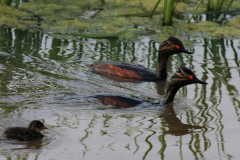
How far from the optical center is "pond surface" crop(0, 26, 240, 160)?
194 inches

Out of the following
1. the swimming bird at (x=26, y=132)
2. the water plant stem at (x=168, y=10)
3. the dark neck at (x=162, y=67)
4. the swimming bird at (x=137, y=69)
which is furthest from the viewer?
the water plant stem at (x=168, y=10)

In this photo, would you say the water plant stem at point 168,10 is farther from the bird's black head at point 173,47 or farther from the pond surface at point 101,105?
the bird's black head at point 173,47

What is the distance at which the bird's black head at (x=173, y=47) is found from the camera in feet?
28.6

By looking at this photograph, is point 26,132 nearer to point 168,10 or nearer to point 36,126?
point 36,126

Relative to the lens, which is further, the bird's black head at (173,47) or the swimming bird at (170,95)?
the bird's black head at (173,47)

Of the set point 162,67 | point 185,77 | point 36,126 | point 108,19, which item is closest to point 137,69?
point 162,67

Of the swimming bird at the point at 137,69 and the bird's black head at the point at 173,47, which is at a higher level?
the bird's black head at the point at 173,47

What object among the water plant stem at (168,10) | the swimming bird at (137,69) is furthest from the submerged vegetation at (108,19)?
the swimming bird at (137,69)

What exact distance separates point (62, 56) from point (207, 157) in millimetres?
5242

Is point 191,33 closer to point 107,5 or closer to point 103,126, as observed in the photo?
point 107,5

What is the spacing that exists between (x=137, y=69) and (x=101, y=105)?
2275 millimetres

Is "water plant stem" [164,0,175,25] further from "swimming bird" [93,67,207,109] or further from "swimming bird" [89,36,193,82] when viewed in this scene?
"swimming bird" [93,67,207,109]

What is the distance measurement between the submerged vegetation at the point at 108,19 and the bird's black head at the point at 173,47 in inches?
89.3

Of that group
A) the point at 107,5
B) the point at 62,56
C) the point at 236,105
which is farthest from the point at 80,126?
the point at 107,5
